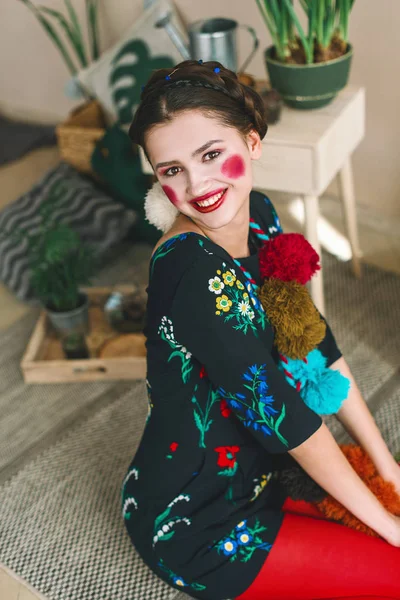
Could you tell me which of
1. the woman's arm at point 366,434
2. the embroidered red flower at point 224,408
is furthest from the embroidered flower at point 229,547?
the woman's arm at point 366,434

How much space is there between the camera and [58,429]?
71.1 inches

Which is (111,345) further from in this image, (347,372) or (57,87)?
(57,87)

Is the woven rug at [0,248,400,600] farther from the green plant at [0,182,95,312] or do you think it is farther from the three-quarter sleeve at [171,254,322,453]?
the three-quarter sleeve at [171,254,322,453]

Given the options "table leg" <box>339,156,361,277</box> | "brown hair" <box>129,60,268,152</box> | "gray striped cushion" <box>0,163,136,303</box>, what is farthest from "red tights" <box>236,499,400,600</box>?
"gray striped cushion" <box>0,163,136,303</box>

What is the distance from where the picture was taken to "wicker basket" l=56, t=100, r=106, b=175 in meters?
2.58

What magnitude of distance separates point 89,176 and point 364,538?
6.57 feet

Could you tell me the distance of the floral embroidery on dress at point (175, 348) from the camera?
3.39 feet

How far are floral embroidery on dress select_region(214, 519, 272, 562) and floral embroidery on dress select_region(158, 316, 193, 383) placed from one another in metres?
0.29

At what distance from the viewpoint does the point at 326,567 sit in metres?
1.09

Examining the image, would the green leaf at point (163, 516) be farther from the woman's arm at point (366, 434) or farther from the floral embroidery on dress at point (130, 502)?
the woman's arm at point (366, 434)

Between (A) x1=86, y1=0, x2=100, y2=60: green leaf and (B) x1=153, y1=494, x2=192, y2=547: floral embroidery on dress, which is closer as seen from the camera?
(B) x1=153, y1=494, x2=192, y2=547: floral embroidery on dress

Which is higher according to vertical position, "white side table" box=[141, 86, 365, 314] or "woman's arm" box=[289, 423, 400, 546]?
"white side table" box=[141, 86, 365, 314]

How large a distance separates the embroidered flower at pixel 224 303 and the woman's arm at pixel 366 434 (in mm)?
386

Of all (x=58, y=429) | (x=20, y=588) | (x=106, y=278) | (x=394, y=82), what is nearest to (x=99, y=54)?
(x=106, y=278)
